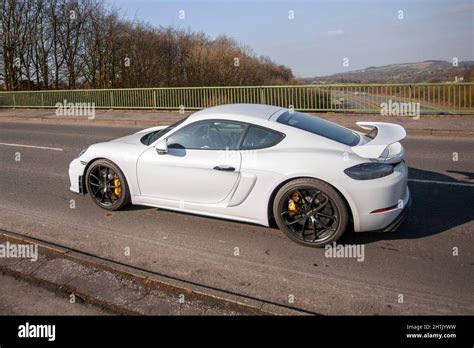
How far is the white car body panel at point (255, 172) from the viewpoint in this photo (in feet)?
12.1

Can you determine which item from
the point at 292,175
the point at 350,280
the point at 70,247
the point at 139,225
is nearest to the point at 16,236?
the point at 70,247

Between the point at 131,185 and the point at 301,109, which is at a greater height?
the point at 301,109

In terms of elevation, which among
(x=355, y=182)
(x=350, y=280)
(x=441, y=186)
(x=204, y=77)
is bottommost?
(x=350, y=280)

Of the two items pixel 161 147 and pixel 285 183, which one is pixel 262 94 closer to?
pixel 161 147

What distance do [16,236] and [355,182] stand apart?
3735 millimetres

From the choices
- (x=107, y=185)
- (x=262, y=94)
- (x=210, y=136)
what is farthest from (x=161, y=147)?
(x=262, y=94)

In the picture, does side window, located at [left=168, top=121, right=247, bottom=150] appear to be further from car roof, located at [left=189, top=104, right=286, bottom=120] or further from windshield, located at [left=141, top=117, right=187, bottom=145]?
windshield, located at [left=141, top=117, right=187, bottom=145]

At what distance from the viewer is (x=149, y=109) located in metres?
18.6

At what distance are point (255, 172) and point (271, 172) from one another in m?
0.17

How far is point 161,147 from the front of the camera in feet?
14.3

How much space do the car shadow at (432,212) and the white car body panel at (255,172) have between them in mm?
400

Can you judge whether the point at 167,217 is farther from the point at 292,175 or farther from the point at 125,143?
the point at 292,175

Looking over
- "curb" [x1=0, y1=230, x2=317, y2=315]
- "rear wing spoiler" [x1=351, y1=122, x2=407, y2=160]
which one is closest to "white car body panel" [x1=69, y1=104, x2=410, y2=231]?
"rear wing spoiler" [x1=351, y1=122, x2=407, y2=160]

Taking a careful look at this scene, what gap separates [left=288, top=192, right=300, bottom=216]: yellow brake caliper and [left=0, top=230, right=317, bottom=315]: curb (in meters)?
1.18
